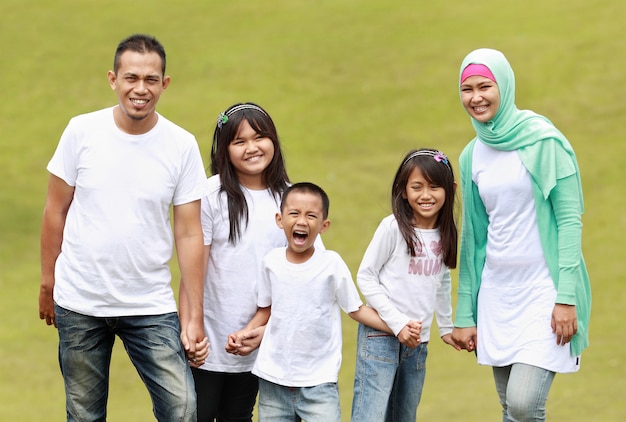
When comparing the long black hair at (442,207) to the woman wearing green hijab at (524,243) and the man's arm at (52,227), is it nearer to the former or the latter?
the woman wearing green hijab at (524,243)

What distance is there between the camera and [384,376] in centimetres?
390

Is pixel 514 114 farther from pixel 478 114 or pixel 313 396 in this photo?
pixel 313 396

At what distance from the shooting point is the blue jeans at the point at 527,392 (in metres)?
3.71

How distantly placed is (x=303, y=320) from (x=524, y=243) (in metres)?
0.86

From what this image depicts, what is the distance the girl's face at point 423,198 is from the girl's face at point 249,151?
22.0 inches

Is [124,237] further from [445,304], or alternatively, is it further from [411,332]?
[445,304]

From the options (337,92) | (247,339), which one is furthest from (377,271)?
(337,92)

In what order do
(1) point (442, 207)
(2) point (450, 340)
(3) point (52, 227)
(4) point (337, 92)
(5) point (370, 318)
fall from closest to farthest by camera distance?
(3) point (52, 227) < (5) point (370, 318) < (1) point (442, 207) < (2) point (450, 340) < (4) point (337, 92)

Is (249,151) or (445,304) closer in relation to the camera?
(249,151)

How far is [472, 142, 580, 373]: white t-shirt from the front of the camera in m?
3.77

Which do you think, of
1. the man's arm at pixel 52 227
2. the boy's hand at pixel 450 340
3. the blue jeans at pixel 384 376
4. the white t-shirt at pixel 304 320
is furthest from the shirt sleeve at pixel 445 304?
the man's arm at pixel 52 227

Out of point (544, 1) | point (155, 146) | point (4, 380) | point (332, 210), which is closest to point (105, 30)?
point (332, 210)

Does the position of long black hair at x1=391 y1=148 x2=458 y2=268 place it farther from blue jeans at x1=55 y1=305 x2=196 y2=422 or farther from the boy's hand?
blue jeans at x1=55 y1=305 x2=196 y2=422

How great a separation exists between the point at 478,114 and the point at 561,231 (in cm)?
52
